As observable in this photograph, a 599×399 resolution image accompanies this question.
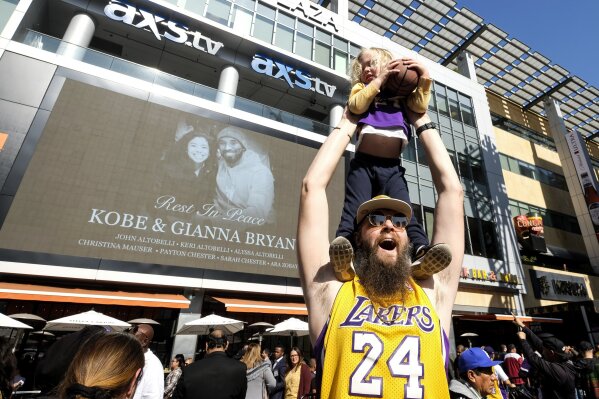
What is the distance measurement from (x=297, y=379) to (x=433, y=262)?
6638 mm

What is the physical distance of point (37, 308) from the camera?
10.9 metres

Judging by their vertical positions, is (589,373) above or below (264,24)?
below

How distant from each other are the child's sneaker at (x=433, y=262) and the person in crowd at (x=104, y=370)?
1.64 metres

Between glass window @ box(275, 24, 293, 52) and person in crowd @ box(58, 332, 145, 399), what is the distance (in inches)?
792

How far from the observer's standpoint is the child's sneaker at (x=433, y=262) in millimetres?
1574

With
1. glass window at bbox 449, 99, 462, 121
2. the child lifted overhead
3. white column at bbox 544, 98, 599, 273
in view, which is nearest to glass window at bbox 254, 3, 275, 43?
glass window at bbox 449, 99, 462, 121

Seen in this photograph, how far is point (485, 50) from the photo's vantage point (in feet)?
85.4

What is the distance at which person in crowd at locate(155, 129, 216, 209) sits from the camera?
13.7 metres

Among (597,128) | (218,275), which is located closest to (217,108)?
(218,275)

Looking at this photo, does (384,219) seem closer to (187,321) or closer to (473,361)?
(473,361)

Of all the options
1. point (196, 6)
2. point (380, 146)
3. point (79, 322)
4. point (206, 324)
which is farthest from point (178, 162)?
point (380, 146)

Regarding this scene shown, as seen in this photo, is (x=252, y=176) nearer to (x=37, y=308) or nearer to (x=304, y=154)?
(x=304, y=154)

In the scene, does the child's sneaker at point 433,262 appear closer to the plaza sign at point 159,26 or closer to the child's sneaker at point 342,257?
the child's sneaker at point 342,257

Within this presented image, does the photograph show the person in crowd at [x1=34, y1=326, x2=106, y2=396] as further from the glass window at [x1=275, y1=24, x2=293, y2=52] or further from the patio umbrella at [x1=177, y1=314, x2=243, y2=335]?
the glass window at [x1=275, y1=24, x2=293, y2=52]
